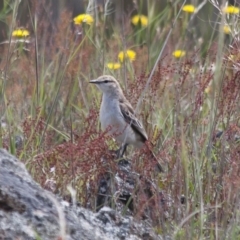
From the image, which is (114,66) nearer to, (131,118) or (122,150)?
(131,118)

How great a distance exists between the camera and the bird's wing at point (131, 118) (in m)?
6.16

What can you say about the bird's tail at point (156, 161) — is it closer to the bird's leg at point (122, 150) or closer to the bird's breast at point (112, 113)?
the bird's leg at point (122, 150)

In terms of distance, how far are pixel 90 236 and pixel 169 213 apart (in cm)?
85

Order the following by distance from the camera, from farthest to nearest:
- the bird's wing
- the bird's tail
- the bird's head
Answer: the bird's head → the bird's wing → the bird's tail

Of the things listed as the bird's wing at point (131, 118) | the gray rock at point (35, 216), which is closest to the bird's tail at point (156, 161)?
the bird's wing at point (131, 118)

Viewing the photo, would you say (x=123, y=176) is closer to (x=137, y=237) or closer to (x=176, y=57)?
A: (x=137, y=237)

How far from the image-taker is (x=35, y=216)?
361 cm

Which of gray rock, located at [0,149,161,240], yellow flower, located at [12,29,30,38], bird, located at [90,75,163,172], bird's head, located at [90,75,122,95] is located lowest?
bird, located at [90,75,163,172]

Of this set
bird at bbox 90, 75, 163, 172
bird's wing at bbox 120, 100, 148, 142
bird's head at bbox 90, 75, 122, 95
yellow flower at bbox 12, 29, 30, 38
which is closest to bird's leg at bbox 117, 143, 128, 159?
bird at bbox 90, 75, 163, 172

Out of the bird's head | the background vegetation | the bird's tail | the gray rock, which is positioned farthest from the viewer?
the bird's head

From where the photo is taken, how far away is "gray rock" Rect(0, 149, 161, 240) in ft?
11.5

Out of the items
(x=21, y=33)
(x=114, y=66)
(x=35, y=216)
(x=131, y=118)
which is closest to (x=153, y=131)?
(x=131, y=118)

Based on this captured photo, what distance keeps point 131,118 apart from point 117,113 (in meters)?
0.42

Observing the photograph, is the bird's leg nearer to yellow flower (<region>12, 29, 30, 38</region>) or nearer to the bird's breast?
the bird's breast
